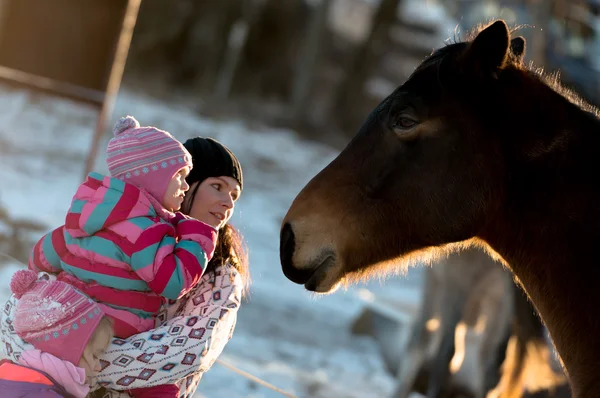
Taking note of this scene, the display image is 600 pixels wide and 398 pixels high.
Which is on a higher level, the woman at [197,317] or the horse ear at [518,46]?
the horse ear at [518,46]

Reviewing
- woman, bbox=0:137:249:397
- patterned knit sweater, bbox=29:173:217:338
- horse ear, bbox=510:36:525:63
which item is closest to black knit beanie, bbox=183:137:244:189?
woman, bbox=0:137:249:397

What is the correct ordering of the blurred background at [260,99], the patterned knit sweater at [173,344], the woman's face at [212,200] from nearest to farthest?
the patterned knit sweater at [173,344] → the woman's face at [212,200] → the blurred background at [260,99]

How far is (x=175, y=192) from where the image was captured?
227 cm

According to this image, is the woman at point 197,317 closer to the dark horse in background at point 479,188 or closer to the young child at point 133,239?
the young child at point 133,239

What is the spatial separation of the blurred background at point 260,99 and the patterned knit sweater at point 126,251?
1234 millimetres

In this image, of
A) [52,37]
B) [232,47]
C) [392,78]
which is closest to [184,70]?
[232,47]

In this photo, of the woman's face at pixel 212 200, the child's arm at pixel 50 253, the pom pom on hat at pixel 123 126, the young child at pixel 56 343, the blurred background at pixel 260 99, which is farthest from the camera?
the blurred background at pixel 260 99

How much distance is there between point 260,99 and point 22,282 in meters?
16.3

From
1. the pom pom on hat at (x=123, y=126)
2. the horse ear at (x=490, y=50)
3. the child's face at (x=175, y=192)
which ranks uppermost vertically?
the horse ear at (x=490, y=50)

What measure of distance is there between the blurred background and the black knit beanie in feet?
2.98

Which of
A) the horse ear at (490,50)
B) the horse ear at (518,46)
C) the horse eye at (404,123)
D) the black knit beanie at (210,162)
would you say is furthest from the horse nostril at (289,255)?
the horse ear at (518,46)

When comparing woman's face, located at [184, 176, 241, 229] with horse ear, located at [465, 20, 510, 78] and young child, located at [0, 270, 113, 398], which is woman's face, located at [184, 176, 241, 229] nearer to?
young child, located at [0, 270, 113, 398]

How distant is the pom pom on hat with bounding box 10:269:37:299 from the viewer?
2.13 meters

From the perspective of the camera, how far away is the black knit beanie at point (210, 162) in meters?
2.50
